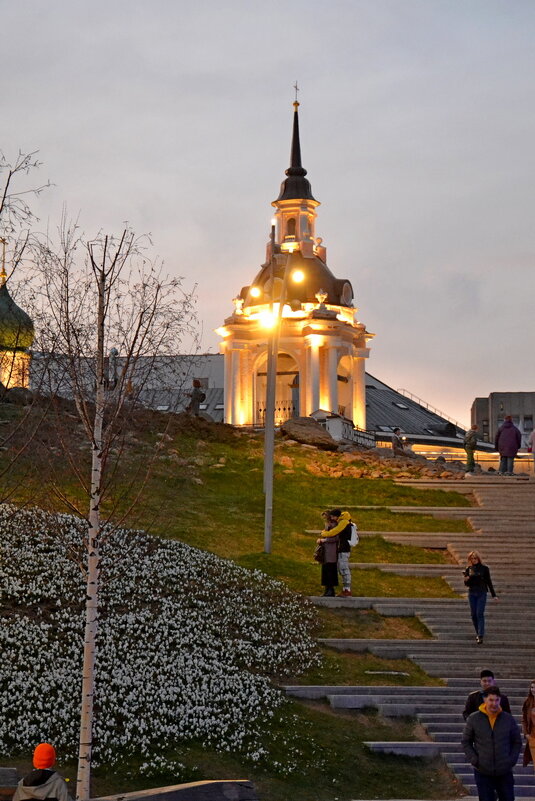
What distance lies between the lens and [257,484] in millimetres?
38250

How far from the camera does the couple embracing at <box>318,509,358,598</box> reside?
24.2m

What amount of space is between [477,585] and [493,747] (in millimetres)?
8174

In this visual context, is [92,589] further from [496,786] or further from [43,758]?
[496,786]

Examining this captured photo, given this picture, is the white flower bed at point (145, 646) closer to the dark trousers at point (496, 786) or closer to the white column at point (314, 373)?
the dark trousers at point (496, 786)

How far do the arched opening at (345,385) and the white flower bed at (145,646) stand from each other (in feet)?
127

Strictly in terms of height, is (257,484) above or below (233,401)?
below

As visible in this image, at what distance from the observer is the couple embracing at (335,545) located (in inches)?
951

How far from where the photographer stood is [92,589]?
14062 millimetres

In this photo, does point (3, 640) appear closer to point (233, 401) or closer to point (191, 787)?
point (191, 787)

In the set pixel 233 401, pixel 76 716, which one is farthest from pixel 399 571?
pixel 233 401

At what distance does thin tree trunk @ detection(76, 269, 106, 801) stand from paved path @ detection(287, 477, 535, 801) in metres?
5.27

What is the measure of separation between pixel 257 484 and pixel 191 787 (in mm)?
25857

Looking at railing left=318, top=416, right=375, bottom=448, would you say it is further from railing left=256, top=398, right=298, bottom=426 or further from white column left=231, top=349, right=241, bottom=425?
white column left=231, top=349, right=241, bottom=425

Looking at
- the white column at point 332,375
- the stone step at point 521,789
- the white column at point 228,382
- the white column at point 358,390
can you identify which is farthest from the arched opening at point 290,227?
the stone step at point 521,789
